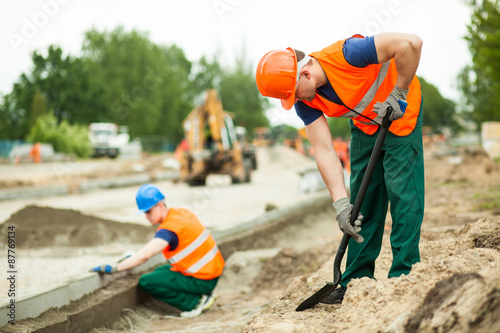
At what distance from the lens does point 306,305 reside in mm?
2811

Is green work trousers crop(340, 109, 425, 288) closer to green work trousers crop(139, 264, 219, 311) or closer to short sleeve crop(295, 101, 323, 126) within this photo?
short sleeve crop(295, 101, 323, 126)

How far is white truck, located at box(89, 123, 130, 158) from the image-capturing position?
98.9 ft

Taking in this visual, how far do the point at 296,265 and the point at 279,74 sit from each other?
8.92ft

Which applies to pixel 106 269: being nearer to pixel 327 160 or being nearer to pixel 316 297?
pixel 316 297

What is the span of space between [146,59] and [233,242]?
123 feet

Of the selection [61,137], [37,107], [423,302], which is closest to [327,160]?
[423,302]

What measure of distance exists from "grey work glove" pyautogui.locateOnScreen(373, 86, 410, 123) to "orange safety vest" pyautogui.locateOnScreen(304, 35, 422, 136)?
89 millimetres

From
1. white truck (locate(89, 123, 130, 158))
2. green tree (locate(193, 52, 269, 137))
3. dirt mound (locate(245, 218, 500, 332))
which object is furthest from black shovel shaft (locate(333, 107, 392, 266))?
green tree (locate(193, 52, 269, 137))

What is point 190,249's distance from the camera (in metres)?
4.02

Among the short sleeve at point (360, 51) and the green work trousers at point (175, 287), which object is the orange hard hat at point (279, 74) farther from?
the green work trousers at point (175, 287)

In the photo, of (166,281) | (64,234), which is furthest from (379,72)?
(64,234)

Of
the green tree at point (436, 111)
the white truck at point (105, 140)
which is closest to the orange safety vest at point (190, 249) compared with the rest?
the white truck at point (105, 140)

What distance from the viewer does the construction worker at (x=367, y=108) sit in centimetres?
263

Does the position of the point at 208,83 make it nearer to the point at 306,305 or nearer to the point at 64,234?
the point at 64,234
